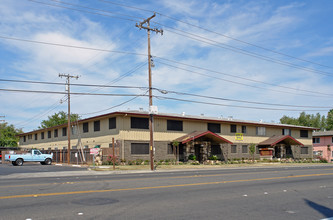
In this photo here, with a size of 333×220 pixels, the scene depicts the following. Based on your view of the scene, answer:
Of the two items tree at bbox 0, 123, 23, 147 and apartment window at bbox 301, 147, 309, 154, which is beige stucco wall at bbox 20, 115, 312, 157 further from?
tree at bbox 0, 123, 23, 147

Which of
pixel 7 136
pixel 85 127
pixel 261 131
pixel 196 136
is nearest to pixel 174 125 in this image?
pixel 196 136

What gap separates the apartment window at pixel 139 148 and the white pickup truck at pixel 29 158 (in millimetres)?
12333

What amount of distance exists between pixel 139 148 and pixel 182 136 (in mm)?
6468

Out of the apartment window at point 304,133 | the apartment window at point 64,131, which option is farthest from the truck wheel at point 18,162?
the apartment window at point 304,133

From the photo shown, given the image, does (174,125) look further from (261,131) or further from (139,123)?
(261,131)

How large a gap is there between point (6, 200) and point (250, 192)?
28.1 ft

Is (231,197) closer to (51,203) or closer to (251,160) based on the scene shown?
(51,203)

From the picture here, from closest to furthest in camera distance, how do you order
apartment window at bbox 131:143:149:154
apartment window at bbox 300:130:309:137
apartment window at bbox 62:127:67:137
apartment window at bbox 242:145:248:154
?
apartment window at bbox 131:143:149:154 < apartment window at bbox 242:145:248:154 < apartment window at bbox 62:127:67:137 < apartment window at bbox 300:130:309:137

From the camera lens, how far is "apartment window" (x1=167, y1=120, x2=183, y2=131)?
1622 inches

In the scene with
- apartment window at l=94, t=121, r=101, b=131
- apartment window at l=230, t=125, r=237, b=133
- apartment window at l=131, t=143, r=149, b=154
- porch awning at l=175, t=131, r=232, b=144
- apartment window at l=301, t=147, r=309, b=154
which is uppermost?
apartment window at l=94, t=121, r=101, b=131

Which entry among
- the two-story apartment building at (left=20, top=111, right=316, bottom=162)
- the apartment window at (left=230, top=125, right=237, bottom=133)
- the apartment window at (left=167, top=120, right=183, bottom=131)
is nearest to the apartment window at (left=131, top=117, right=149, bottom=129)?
the two-story apartment building at (left=20, top=111, right=316, bottom=162)

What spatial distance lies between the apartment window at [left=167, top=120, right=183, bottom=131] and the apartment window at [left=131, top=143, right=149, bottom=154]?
157 inches

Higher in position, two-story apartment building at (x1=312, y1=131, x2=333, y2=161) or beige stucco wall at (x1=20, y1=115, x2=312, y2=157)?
beige stucco wall at (x1=20, y1=115, x2=312, y2=157)

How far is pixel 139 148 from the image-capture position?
1503 inches
